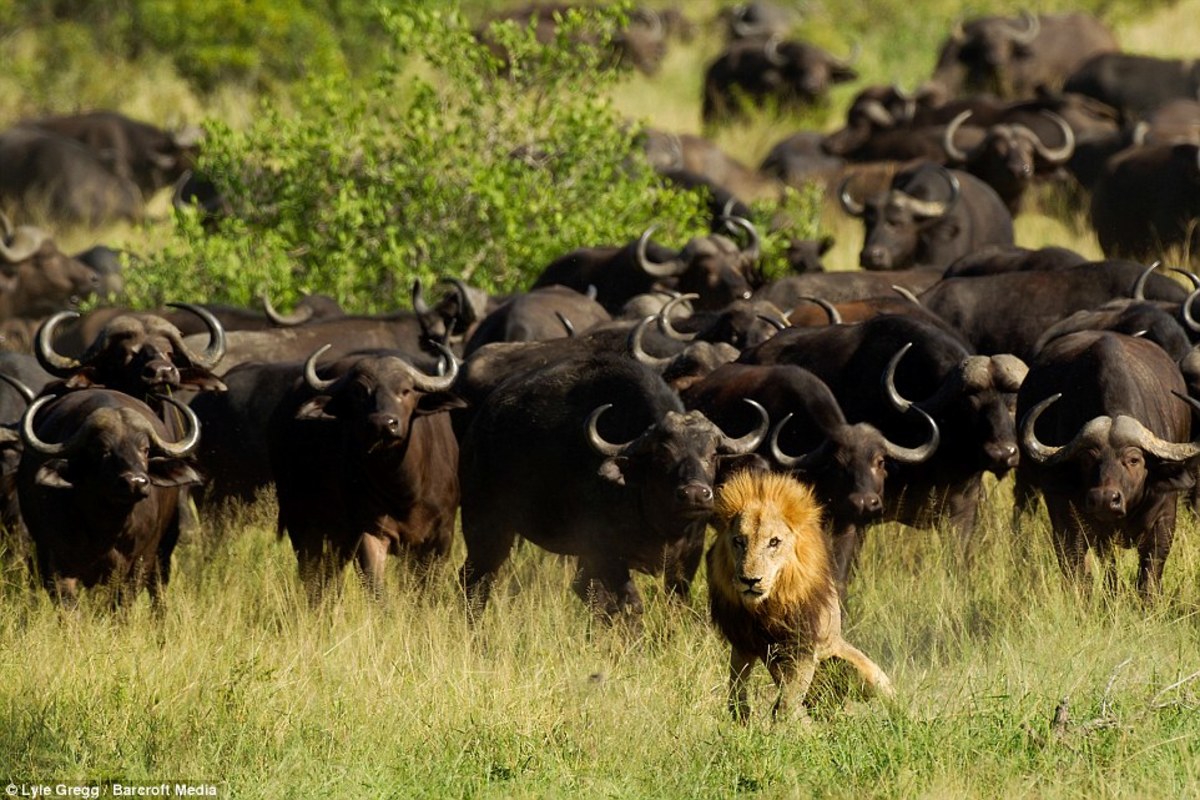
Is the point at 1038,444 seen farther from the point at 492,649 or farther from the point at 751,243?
the point at 751,243

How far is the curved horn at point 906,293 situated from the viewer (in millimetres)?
13684

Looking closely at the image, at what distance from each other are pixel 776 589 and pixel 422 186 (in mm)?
9485

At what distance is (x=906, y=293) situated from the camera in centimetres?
1420

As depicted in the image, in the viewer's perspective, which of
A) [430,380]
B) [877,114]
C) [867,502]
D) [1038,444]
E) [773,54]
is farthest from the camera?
[773,54]

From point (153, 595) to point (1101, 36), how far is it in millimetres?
23321

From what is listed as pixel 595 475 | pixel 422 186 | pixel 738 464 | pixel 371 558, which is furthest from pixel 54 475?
pixel 422 186

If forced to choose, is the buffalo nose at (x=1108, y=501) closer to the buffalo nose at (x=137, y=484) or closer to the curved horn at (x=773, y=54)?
the buffalo nose at (x=137, y=484)

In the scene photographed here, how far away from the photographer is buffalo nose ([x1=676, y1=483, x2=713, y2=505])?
906 cm

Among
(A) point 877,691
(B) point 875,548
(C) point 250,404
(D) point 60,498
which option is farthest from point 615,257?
(A) point 877,691

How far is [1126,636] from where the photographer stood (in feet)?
29.8

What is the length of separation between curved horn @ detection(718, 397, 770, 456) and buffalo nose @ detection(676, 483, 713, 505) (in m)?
0.56

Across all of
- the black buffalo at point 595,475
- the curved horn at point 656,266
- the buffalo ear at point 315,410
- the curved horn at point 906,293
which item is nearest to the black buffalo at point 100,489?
the buffalo ear at point 315,410

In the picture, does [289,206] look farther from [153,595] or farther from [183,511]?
[153,595]

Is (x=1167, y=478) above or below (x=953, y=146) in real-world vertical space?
above
